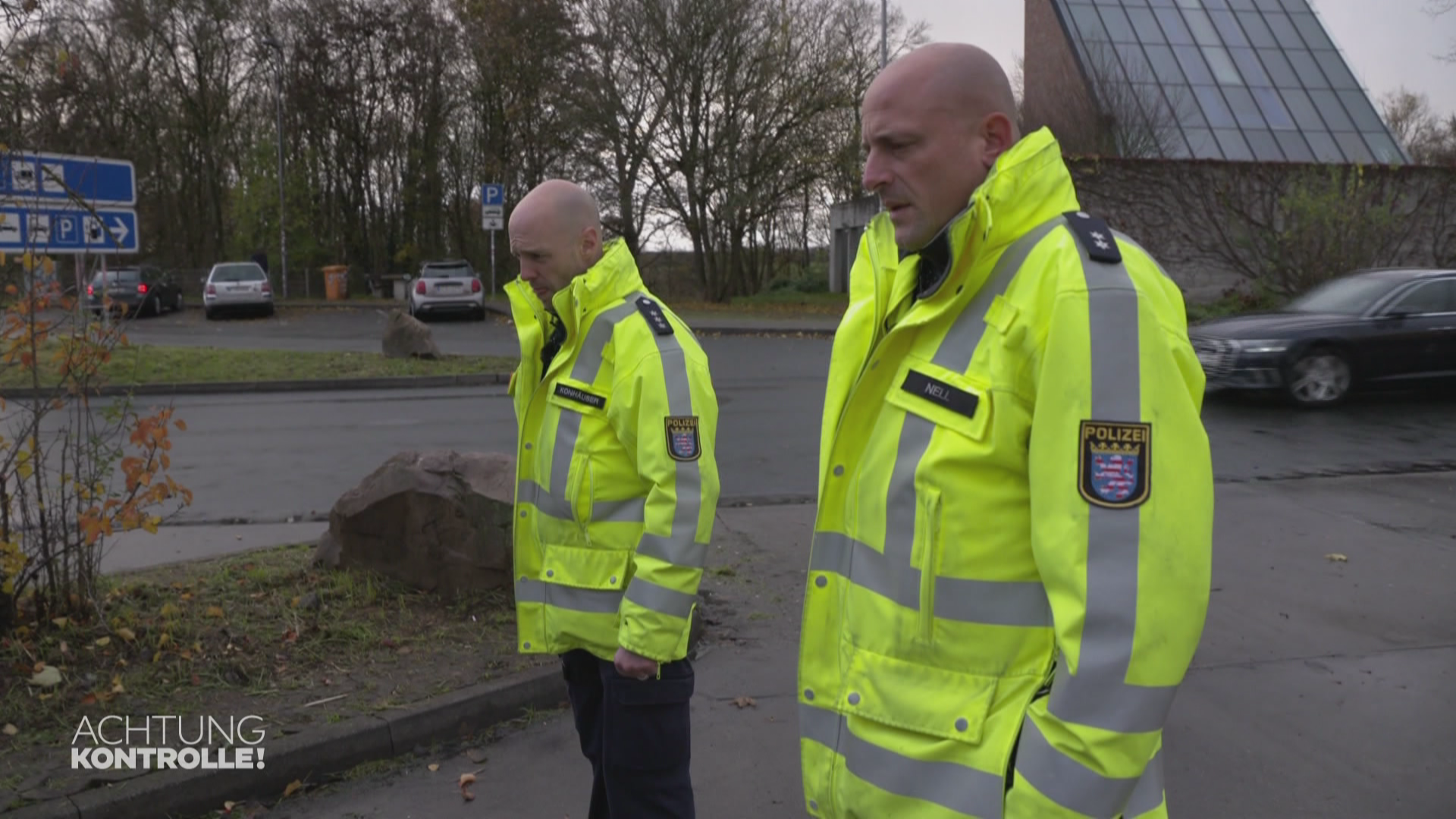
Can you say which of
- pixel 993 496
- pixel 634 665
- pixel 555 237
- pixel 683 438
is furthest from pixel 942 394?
pixel 555 237

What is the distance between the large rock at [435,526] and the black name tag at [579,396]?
2.66 meters

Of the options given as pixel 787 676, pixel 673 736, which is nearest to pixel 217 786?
pixel 673 736

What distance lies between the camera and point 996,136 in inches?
74.2

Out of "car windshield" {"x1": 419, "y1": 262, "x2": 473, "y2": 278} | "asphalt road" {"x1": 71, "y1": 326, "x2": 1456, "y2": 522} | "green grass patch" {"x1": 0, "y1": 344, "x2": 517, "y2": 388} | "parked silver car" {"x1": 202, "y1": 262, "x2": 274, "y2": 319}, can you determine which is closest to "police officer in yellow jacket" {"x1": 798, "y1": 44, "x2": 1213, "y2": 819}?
"asphalt road" {"x1": 71, "y1": 326, "x2": 1456, "y2": 522}

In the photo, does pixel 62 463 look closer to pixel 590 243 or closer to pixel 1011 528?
pixel 590 243

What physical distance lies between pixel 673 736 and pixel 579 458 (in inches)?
28.6

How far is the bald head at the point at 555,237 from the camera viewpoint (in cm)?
318

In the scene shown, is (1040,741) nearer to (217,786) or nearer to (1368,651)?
(217,786)

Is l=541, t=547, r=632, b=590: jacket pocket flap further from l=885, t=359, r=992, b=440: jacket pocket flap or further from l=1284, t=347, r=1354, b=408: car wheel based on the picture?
l=1284, t=347, r=1354, b=408: car wheel

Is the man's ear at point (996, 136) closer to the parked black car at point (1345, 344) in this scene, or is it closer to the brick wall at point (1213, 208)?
the parked black car at point (1345, 344)

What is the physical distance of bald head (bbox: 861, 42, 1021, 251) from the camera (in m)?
1.85

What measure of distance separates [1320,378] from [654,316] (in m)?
12.5

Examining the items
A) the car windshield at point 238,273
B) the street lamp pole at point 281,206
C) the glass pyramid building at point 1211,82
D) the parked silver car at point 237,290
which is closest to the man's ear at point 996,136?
the glass pyramid building at point 1211,82

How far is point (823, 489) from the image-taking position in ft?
6.73
